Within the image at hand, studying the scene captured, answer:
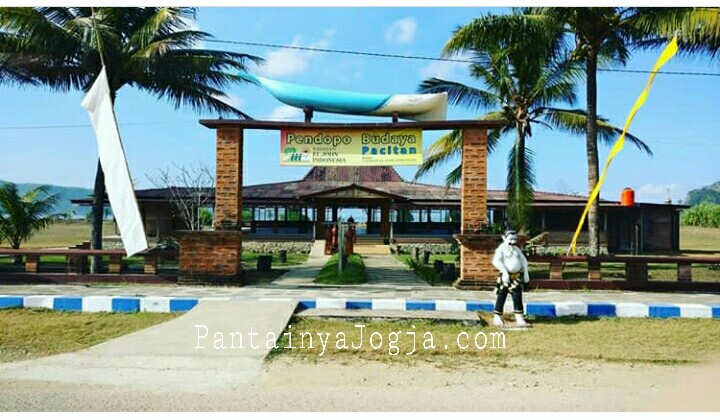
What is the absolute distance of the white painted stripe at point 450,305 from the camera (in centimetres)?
834

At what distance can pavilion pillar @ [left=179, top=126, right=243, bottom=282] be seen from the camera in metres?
10.3

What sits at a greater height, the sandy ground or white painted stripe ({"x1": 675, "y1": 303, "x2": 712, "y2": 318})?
white painted stripe ({"x1": 675, "y1": 303, "x2": 712, "y2": 318})

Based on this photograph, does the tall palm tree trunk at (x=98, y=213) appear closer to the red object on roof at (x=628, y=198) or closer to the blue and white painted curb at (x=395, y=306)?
the blue and white painted curb at (x=395, y=306)

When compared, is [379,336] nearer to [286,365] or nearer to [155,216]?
[286,365]

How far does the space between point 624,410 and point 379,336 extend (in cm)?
313

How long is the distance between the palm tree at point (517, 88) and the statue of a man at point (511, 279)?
537 centimetres

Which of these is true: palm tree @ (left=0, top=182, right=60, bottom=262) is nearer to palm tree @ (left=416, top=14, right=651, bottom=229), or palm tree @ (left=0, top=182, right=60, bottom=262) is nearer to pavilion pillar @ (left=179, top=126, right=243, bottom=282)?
pavilion pillar @ (left=179, top=126, right=243, bottom=282)

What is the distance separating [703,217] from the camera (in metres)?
43.4

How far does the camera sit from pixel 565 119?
17219mm

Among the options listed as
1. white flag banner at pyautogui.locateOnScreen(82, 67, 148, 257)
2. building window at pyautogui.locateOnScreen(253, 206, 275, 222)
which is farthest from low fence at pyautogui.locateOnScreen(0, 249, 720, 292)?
building window at pyautogui.locateOnScreen(253, 206, 275, 222)

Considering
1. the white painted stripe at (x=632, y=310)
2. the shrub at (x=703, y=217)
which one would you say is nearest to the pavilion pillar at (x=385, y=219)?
the white painted stripe at (x=632, y=310)

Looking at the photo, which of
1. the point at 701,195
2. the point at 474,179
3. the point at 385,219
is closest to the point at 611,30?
the point at 474,179

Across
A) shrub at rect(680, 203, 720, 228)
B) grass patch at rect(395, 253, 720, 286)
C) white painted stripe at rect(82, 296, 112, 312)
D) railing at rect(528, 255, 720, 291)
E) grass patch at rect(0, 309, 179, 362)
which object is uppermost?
shrub at rect(680, 203, 720, 228)

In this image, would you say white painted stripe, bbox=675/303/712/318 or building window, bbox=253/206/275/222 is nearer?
white painted stripe, bbox=675/303/712/318
